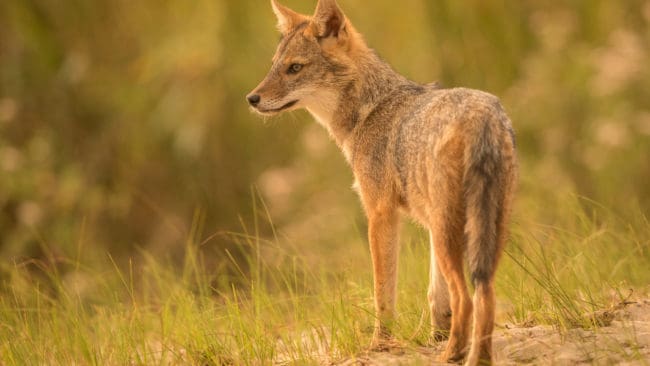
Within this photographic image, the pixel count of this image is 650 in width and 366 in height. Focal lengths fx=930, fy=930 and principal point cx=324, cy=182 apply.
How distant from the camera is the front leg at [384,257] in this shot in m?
5.07

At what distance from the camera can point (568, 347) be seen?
14.2 ft

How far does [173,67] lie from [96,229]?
108 inches

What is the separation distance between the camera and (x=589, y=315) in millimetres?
4785

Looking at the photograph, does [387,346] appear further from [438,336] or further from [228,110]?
[228,110]

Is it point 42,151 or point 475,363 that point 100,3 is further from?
point 475,363

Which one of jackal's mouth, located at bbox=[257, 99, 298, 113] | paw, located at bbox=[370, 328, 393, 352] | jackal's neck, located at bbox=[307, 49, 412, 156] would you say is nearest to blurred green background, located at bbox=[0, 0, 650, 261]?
jackal's neck, located at bbox=[307, 49, 412, 156]

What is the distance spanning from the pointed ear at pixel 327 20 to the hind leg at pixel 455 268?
78.7 inches

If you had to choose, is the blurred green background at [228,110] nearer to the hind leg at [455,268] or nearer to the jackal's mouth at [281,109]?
the jackal's mouth at [281,109]

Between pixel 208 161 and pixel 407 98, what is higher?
pixel 407 98

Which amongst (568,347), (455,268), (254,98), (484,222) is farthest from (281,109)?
(568,347)

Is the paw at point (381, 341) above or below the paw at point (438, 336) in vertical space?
below


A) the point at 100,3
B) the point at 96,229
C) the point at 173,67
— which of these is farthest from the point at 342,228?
the point at 100,3

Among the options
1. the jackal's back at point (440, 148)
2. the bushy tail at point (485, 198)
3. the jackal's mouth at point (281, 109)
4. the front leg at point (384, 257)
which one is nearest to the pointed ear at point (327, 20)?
the jackal's mouth at point (281, 109)

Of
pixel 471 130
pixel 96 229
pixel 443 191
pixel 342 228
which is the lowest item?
pixel 96 229
